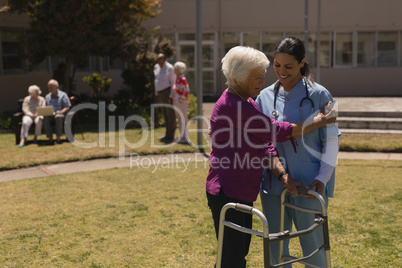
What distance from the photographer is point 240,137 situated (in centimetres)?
308

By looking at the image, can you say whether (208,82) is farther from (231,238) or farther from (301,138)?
(231,238)

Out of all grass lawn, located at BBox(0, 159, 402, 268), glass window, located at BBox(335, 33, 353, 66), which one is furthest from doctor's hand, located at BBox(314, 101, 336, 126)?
glass window, located at BBox(335, 33, 353, 66)

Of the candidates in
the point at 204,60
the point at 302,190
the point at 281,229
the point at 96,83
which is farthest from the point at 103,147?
the point at 204,60

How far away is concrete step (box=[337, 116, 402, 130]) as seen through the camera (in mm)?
12586

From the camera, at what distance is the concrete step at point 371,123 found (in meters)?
12.6

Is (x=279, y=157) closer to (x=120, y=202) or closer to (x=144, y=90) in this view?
(x=120, y=202)

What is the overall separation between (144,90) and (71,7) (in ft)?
11.6

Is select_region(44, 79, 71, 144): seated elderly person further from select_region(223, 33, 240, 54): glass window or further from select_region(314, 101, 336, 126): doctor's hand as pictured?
select_region(223, 33, 240, 54): glass window

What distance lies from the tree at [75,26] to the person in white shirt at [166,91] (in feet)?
12.9

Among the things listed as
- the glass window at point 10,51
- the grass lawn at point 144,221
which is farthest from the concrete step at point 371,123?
the glass window at point 10,51

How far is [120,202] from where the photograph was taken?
6.70m

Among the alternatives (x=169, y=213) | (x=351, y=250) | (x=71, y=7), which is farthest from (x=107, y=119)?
(x=351, y=250)

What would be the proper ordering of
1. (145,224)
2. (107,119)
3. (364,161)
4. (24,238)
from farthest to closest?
(107,119)
(364,161)
(145,224)
(24,238)

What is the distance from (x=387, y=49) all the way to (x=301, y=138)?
21485 millimetres
